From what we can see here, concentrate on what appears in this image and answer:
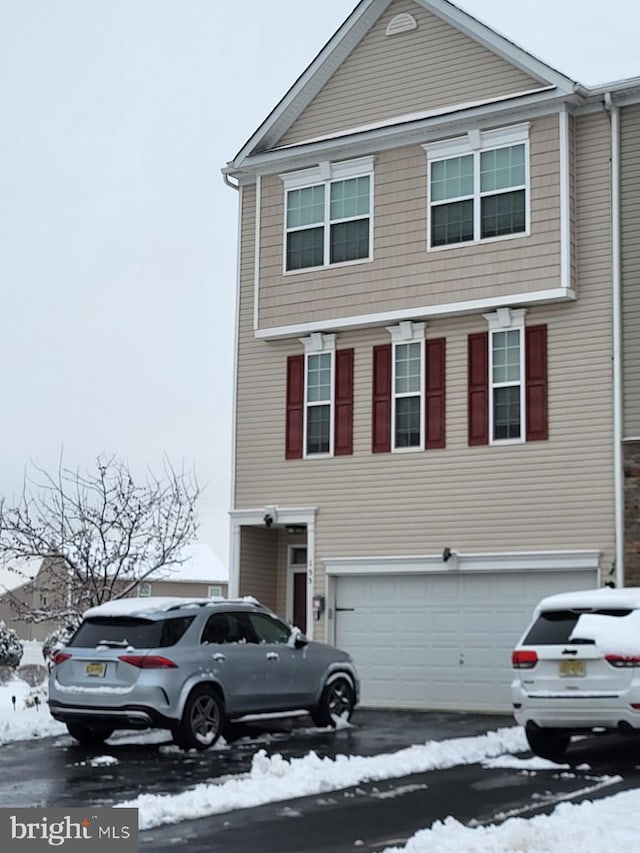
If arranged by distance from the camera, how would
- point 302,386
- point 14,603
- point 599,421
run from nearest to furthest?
→ 1. point 599,421
2. point 302,386
3. point 14,603

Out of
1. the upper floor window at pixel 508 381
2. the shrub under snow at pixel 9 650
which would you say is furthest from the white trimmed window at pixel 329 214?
the shrub under snow at pixel 9 650

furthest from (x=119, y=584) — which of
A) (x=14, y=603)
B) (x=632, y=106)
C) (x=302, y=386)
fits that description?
(x=632, y=106)

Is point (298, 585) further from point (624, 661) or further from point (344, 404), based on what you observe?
point (624, 661)

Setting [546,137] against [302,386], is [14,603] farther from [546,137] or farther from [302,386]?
[546,137]

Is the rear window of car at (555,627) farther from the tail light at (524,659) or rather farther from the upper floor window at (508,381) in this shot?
A: the upper floor window at (508,381)

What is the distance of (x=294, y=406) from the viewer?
22.5 metres

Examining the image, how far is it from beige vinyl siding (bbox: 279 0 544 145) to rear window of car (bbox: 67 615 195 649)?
35.1 ft

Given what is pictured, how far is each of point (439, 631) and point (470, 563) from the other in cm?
125

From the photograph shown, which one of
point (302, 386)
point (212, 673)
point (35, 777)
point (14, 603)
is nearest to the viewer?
point (35, 777)

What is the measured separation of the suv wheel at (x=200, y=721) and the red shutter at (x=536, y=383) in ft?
24.8

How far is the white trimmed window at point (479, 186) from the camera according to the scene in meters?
20.2

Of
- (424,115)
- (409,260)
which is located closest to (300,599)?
(409,260)

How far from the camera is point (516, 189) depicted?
2022 centimetres

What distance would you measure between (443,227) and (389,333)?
6.47 ft
